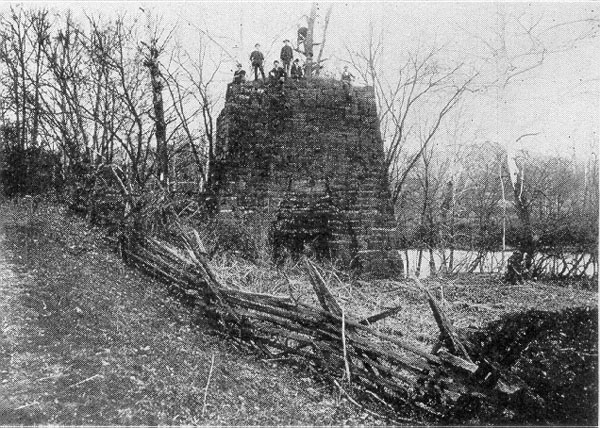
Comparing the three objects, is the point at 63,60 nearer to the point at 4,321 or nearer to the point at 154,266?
the point at 154,266

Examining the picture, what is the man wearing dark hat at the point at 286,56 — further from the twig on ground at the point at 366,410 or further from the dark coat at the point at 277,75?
the twig on ground at the point at 366,410

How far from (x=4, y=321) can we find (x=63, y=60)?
11819 mm

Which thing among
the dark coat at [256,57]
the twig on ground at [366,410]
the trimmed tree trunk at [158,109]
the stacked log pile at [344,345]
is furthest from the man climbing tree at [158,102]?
the twig on ground at [366,410]

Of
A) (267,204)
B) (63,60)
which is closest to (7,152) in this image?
(63,60)

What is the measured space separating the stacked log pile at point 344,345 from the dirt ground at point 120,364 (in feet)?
0.69

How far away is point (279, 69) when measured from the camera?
40.7 ft

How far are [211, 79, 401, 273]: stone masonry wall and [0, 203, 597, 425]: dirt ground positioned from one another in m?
5.71

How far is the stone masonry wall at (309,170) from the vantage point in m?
11.6

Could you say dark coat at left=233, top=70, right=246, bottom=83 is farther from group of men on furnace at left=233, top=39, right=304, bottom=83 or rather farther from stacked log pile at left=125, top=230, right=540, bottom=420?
stacked log pile at left=125, top=230, right=540, bottom=420

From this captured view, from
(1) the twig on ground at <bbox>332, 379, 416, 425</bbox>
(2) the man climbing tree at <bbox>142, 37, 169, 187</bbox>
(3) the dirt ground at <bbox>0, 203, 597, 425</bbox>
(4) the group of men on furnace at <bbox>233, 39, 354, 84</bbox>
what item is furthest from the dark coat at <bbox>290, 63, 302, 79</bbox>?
(1) the twig on ground at <bbox>332, 379, 416, 425</bbox>

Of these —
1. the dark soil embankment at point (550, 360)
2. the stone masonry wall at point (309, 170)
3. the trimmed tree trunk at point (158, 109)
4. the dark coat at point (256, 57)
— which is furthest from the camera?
the trimmed tree trunk at point (158, 109)

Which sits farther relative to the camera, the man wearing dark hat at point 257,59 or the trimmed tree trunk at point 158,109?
the trimmed tree trunk at point 158,109

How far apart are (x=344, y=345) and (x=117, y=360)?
6.22ft

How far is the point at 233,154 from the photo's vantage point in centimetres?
1173
